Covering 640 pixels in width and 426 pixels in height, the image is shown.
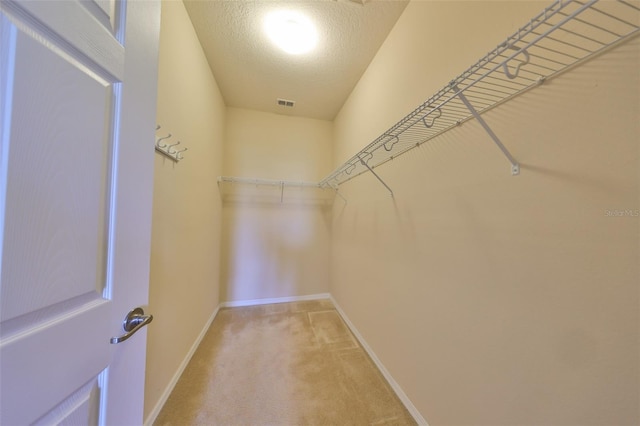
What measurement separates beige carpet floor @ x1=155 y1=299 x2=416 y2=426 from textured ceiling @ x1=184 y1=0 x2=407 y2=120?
105 inches

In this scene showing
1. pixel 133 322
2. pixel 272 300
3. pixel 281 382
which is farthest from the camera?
pixel 272 300

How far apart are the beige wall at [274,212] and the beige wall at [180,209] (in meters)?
0.51

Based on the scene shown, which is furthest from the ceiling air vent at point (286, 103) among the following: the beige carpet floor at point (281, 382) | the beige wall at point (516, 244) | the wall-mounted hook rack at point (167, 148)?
the beige carpet floor at point (281, 382)

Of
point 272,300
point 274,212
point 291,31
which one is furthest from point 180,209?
point 272,300

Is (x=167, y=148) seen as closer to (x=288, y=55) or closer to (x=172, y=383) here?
(x=288, y=55)

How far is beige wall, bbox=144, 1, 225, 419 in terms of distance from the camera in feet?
4.00

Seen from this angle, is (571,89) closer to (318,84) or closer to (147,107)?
(147,107)

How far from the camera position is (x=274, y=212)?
2.85 metres

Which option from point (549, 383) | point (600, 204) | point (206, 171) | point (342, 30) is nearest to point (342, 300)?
point (549, 383)

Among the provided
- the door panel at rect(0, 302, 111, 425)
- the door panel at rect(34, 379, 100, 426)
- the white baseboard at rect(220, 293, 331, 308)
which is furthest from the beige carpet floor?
the door panel at rect(0, 302, 111, 425)

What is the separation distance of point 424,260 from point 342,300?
153 centimetres

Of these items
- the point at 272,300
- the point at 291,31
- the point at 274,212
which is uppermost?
the point at 291,31

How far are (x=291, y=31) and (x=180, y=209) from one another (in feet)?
5.31

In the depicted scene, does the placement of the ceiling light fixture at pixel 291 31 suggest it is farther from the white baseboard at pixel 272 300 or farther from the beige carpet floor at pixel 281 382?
the white baseboard at pixel 272 300
